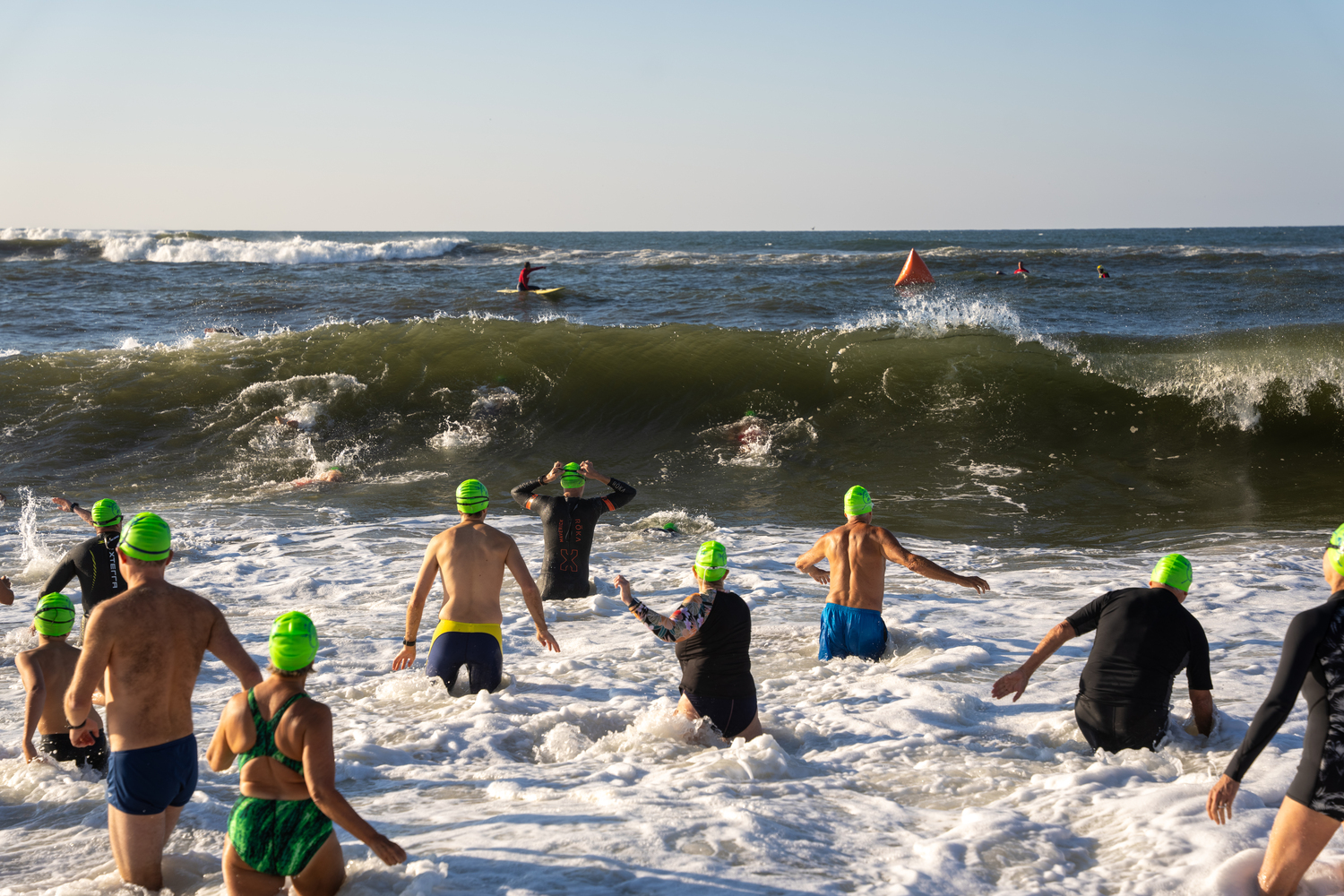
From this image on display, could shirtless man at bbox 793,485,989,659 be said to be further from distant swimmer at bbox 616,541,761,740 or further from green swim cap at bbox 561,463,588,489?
green swim cap at bbox 561,463,588,489

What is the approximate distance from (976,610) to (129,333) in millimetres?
24159

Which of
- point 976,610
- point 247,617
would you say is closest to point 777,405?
point 976,610

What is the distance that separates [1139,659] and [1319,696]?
1.49m

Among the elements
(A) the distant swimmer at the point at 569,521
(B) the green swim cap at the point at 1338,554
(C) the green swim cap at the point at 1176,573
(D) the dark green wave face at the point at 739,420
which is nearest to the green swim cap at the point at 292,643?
(B) the green swim cap at the point at 1338,554

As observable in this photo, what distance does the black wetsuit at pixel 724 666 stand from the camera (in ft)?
16.5

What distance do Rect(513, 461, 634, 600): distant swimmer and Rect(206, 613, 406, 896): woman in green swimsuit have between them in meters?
4.34

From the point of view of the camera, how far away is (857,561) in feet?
21.2

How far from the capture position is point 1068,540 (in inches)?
418

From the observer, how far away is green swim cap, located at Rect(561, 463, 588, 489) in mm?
7656

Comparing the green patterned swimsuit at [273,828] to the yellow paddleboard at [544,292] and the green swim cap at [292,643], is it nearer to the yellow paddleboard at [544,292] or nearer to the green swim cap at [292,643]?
the green swim cap at [292,643]

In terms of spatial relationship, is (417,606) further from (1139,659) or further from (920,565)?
(1139,659)

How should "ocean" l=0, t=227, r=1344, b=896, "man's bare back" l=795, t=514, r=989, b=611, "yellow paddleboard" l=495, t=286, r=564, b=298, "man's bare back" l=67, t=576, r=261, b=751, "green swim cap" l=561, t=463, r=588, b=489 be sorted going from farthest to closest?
"yellow paddleboard" l=495, t=286, r=564, b=298
"green swim cap" l=561, t=463, r=588, b=489
"man's bare back" l=795, t=514, r=989, b=611
"ocean" l=0, t=227, r=1344, b=896
"man's bare back" l=67, t=576, r=261, b=751

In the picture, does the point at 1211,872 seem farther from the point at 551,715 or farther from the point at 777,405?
the point at 777,405

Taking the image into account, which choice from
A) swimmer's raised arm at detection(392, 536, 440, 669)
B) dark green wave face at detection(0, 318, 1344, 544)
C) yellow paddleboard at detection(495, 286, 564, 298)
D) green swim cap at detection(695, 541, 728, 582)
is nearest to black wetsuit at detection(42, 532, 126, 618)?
swimmer's raised arm at detection(392, 536, 440, 669)
